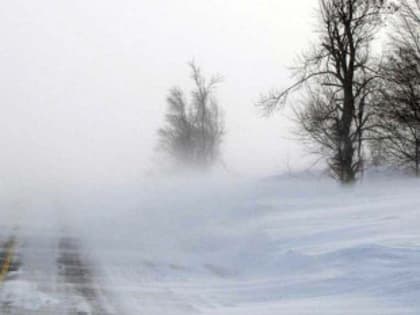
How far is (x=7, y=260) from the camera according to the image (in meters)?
16.3

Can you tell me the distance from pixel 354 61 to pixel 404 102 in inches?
98.6

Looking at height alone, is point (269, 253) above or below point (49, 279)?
below

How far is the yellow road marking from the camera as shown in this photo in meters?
14.2

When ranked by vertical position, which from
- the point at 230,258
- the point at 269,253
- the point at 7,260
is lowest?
the point at 230,258

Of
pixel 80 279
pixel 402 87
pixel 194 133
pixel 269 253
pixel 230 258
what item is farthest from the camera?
pixel 194 133

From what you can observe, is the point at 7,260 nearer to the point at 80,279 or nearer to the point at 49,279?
the point at 49,279

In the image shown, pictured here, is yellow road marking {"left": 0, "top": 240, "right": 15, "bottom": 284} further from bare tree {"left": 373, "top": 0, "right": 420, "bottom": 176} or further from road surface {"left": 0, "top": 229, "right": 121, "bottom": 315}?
bare tree {"left": 373, "top": 0, "right": 420, "bottom": 176}

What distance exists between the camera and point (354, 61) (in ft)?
95.8

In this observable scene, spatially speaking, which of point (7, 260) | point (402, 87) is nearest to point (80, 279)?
point (7, 260)

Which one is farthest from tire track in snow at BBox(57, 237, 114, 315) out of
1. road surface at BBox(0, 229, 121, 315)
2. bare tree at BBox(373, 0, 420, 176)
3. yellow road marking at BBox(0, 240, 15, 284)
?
bare tree at BBox(373, 0, 420, 176)

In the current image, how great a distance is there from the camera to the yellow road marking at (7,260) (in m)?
14.2

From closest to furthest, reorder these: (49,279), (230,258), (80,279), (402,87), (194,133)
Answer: (49,279) → (80,279) → (230,258) → (402,87) → (194,133)

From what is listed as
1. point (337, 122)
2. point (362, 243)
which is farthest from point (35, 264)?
point (337, 122)

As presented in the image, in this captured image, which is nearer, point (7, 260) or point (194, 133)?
point (7, 260)
